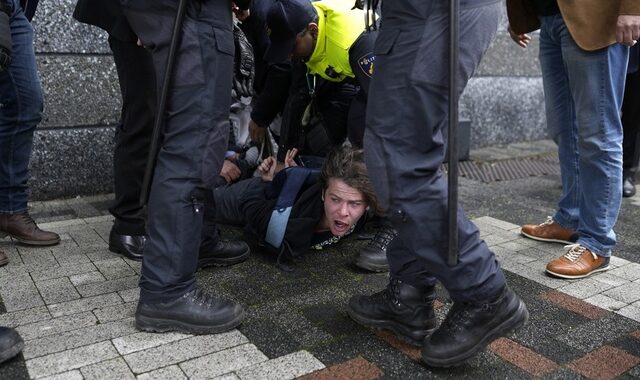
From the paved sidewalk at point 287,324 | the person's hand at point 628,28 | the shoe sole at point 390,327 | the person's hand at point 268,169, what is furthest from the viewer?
the person's hand at point 268,169

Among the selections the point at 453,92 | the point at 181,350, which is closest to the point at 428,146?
the point at 453,92

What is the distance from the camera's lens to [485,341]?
1984 millimetres

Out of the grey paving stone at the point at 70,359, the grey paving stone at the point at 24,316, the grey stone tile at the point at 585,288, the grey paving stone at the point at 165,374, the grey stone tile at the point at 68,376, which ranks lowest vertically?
the grey paving stone at the point at 24,316

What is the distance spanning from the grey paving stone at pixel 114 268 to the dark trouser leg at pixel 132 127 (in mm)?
152

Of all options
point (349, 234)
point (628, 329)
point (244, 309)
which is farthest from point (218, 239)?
point (628, 329)

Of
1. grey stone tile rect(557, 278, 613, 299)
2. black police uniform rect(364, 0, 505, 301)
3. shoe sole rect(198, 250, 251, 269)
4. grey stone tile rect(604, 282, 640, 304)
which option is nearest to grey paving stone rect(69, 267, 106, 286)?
shoe sole rect(198, 250, 251, 269)

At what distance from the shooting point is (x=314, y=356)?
2.06 meters

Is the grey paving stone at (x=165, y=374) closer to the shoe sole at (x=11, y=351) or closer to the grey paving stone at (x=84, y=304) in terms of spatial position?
the shoe sole at (x=11, y=351)

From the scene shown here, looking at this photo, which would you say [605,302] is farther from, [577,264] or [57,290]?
[57,290]

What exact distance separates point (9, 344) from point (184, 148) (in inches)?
31.9

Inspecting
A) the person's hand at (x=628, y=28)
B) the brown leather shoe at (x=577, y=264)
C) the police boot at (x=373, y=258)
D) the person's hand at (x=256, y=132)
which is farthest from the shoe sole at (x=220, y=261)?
the person's hand at (x=628, y=28)

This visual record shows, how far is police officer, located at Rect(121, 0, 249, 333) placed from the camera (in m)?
2.04

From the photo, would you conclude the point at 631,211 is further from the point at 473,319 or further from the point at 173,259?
the point at 173,259

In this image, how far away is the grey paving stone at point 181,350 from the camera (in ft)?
6.48
